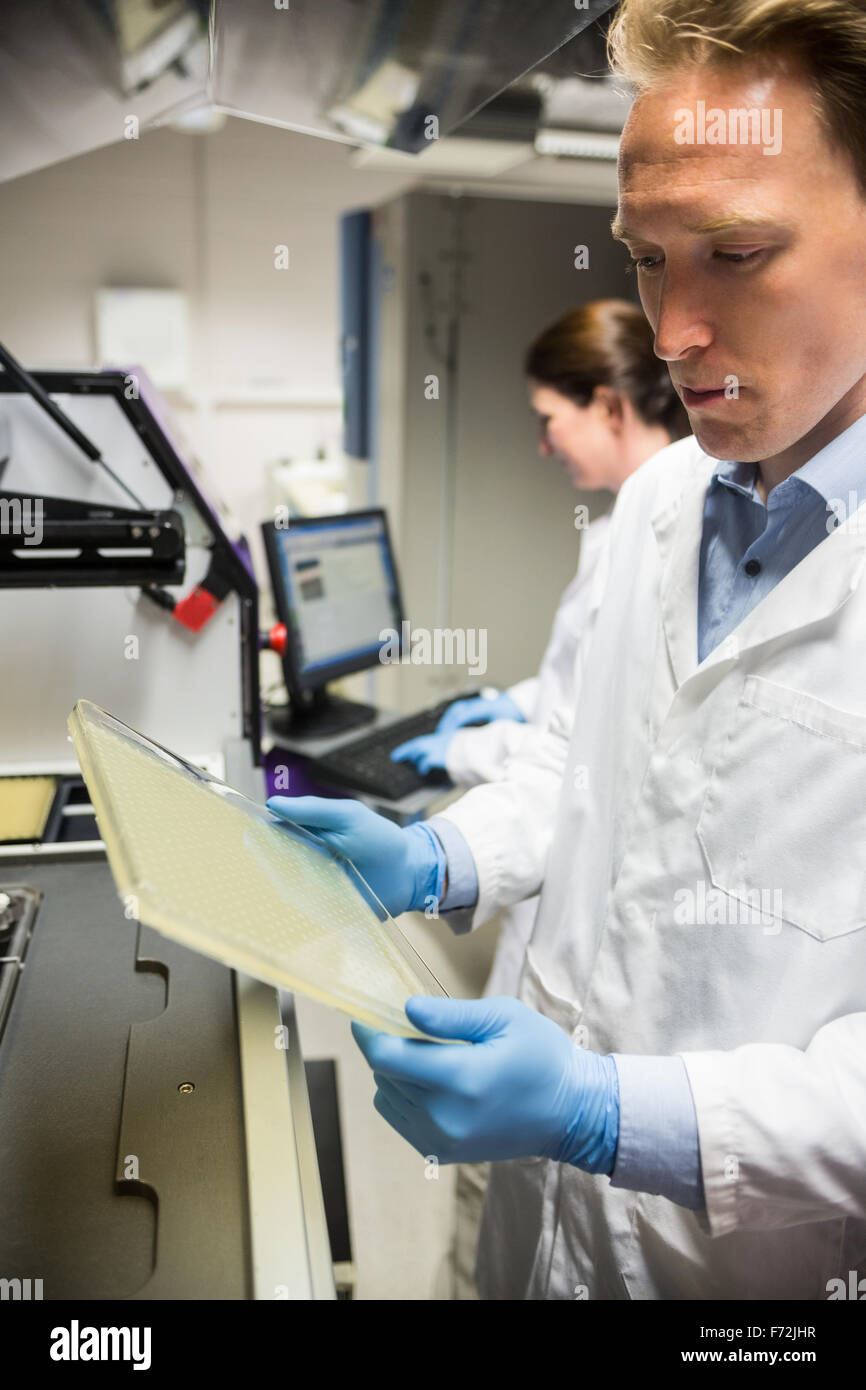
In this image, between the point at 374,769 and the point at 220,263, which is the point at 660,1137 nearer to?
the point at 374,769

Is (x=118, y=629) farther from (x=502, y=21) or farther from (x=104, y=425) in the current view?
(x=502, y=21)

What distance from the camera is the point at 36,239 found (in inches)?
174

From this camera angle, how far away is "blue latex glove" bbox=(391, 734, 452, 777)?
1.91 metres

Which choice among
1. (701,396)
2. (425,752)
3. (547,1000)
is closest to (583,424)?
(425,752)

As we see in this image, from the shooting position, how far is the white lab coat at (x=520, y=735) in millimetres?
1749

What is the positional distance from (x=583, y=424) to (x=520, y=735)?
0.66 metres

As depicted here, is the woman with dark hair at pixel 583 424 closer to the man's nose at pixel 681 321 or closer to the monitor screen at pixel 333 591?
the monitor screen at pixel 333 591

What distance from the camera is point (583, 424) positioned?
1988mm

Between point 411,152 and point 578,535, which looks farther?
point 578,535
